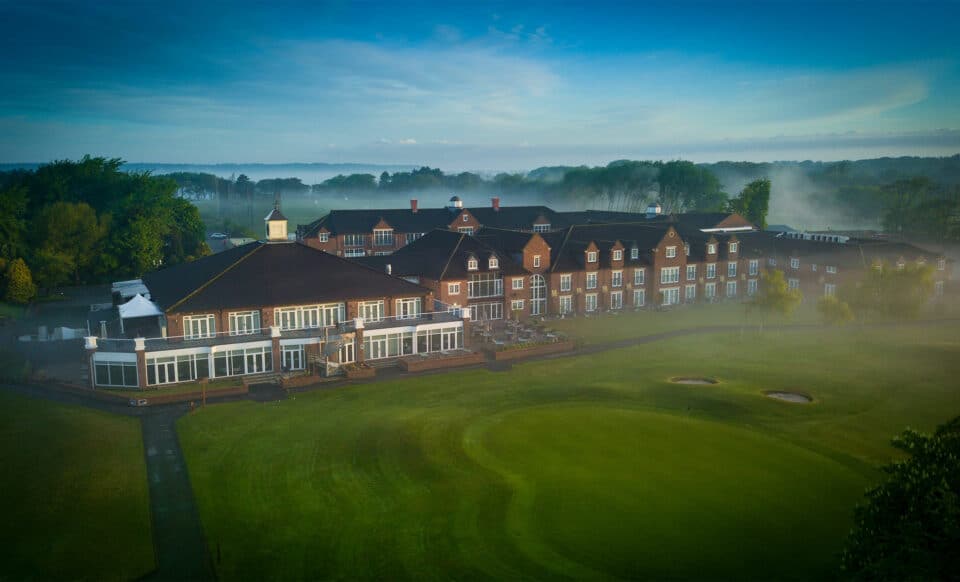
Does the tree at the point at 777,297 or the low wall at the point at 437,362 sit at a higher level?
the tree at the point at 777,297

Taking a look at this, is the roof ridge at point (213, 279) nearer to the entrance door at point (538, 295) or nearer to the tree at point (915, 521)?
the entrance door at point (538, 295)

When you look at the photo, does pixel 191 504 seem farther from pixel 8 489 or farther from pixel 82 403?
pixel 82 403

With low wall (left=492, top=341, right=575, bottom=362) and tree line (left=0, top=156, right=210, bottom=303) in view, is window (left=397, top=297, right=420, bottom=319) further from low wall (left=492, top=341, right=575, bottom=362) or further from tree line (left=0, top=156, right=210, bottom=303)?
tree line (left=0, top=156, right=210, bottom=303)

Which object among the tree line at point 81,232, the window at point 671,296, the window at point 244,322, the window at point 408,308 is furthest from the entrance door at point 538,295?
the tree line at point 81,232

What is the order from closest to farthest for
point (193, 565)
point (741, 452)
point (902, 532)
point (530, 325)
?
1. point (902, 532)
2. point (193, 565)
3. point (741, 452)
4. point (530, 325)

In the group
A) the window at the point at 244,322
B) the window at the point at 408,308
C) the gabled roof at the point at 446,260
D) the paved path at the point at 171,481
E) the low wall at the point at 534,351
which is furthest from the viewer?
the gabled roof at the point at 446,260

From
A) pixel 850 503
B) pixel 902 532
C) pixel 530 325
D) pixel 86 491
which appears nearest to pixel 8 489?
pixel 86 491
